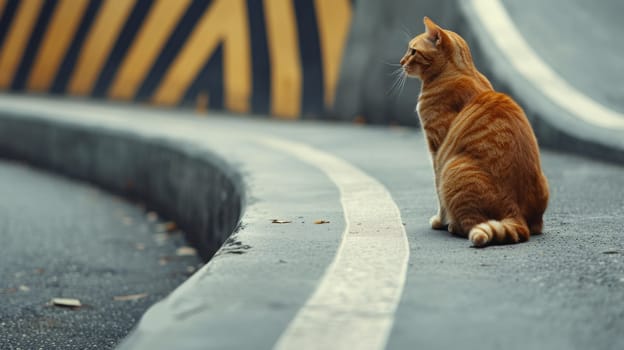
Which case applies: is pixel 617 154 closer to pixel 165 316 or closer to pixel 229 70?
pixel 165 316

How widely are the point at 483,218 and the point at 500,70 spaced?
12.8 ft

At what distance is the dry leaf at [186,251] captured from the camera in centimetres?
574

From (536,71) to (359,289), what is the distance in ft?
16.2

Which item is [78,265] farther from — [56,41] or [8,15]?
[8,15]

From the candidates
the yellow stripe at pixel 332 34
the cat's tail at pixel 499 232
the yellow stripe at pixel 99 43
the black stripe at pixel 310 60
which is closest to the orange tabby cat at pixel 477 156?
the cat's tail at pixel 499 232

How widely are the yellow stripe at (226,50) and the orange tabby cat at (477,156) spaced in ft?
21.6

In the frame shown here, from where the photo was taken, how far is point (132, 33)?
439 inches

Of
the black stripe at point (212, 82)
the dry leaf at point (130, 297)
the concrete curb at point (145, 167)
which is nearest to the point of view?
the dry leaf at point (130, 297)

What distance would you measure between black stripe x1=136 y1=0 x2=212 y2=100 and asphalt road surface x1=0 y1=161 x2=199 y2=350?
315 cm

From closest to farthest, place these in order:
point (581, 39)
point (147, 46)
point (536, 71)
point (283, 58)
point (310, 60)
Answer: point (536, 71) → point (581, 39) → point (310, 60) → point (283, 58) → point (147, 46)

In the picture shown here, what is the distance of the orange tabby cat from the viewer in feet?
10.5

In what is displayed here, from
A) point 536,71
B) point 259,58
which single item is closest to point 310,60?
point 259,58

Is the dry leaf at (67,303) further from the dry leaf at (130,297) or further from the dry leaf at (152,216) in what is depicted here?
the dry leaf at (152,216)

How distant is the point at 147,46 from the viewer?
36.1ft
